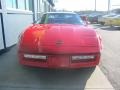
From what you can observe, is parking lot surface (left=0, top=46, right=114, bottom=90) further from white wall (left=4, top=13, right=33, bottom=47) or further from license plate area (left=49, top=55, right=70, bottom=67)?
white wall (left=4, top=13, right=33, bottom=47)

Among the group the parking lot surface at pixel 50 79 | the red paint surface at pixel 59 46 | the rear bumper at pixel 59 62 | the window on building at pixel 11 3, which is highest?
the window on building at pixel 11 3

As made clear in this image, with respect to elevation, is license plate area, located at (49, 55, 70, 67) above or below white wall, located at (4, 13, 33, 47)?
below

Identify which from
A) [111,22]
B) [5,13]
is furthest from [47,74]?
[111,22]

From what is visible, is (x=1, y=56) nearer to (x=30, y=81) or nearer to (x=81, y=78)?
(x=30, y=81)

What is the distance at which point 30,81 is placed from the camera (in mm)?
4695

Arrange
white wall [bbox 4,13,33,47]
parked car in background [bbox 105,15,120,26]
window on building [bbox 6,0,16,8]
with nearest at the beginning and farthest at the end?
white wall [bbox 4,13,33,47] < window on building [bbox 6,0,16,8] < parked car in background [bbox 105,15,120,26]

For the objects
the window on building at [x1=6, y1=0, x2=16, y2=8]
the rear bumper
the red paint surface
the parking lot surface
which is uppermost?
the window on building at [x1=6, y1=0, x2=16, y2=8]

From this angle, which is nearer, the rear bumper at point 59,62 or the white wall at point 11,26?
the rear bumper at point 59,62

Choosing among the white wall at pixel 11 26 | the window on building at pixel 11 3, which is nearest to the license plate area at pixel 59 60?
the white wall at pixel 11 26

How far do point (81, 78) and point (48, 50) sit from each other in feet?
3.32

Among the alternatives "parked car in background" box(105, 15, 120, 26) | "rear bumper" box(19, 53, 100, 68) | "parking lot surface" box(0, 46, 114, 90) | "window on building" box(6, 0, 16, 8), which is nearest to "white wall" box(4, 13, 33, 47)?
"window on building" box(6, 0, 16, 8)

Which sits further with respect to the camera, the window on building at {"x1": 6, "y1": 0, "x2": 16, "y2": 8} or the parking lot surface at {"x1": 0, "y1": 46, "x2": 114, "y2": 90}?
the window on building at {"x1": 6, "y1": 0, "x2": 16, "y2": 8}

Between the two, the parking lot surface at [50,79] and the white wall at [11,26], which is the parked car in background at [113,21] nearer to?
the white wall at [11,26]

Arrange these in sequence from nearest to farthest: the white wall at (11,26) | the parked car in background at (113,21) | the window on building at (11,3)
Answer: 1. the white wall at (11,26)
2. the window on building at (11,3)
3. the parked car in background at (113,21)
